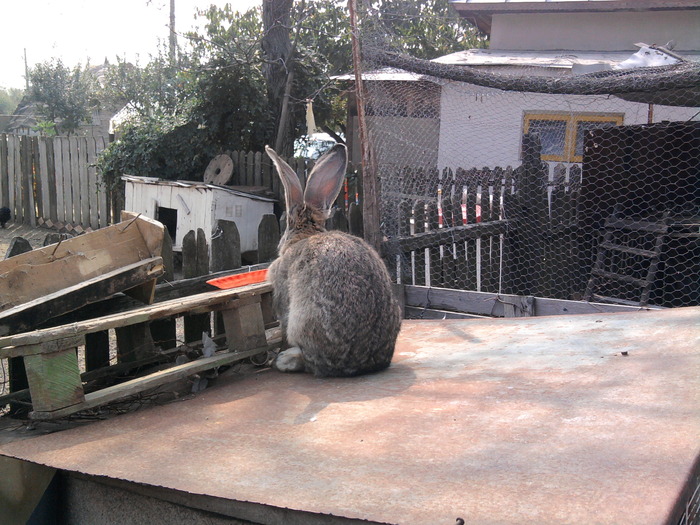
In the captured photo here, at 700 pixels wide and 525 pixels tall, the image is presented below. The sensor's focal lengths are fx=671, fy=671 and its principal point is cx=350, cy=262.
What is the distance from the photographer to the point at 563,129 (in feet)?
36.4

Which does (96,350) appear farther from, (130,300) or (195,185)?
(195,185)

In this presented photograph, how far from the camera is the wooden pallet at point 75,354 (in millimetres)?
2770

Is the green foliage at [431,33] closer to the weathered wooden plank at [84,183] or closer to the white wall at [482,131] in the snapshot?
the white wall at [482,131]

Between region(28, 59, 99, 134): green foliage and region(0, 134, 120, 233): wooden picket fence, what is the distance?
36.3 ft

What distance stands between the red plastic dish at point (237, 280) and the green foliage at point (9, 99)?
51119 millimetres

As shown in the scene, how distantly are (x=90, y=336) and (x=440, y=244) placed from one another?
4.07 m

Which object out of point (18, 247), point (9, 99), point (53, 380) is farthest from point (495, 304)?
point (9, 99)

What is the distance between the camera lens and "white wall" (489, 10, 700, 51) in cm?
1196

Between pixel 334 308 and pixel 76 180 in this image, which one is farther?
pixel 76 180

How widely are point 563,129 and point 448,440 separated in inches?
380

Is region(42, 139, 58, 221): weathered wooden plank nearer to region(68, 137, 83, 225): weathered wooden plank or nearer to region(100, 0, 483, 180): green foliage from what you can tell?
region(68, 137, 83, 225): weathered wooden plank

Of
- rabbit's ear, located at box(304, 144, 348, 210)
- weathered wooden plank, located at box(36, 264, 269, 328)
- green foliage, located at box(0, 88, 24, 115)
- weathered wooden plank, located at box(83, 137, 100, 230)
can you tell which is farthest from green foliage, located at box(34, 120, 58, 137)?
green foliage, located at box(0, 88, 24, 115)

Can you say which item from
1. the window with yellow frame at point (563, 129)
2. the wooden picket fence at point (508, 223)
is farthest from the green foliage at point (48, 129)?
the wooden picket fence at point (508, 223)

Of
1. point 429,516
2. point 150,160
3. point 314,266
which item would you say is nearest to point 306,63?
point 150,160
